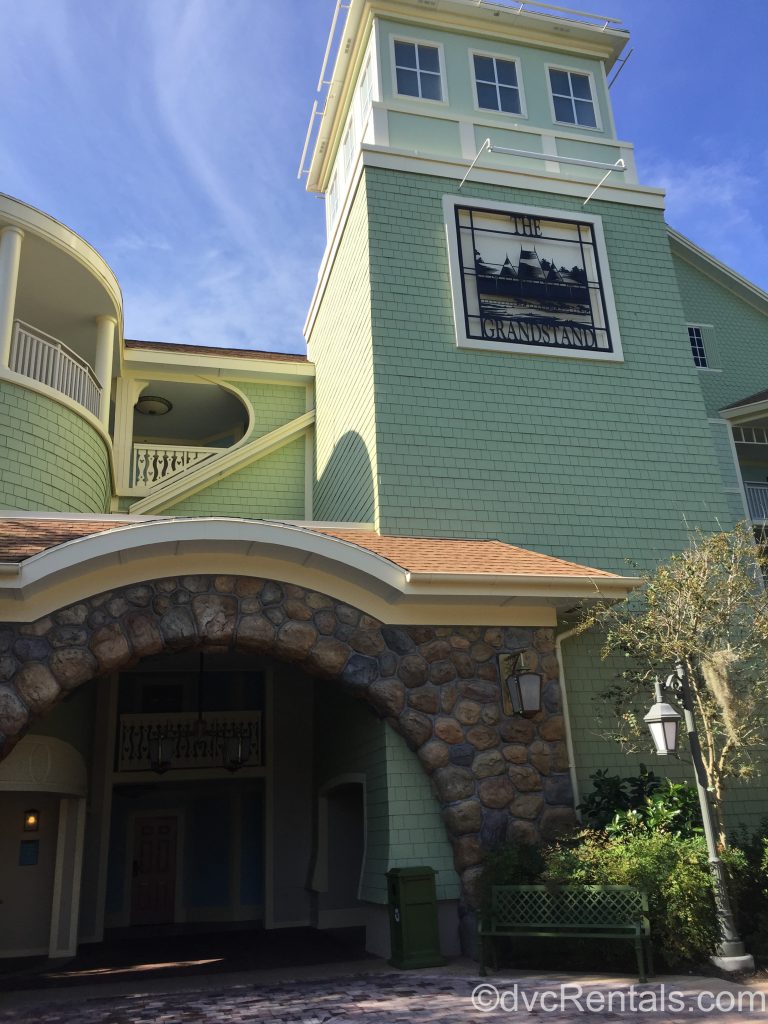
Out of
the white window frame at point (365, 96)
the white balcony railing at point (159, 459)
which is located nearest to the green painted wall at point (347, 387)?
the white window frame at point (365, 96)

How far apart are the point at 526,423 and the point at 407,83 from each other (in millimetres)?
6085

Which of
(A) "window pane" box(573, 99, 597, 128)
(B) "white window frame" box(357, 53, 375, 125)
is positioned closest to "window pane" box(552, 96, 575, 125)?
(A) "window pane" box(573, 99, 597, 128)

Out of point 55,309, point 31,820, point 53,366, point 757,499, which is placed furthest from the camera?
point 757,499

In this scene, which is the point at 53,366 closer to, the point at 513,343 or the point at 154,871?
the point at 513,343

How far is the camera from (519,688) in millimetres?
9016

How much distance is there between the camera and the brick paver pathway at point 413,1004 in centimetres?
629

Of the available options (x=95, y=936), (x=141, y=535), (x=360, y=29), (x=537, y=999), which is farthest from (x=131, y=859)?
(x=360, y=29)

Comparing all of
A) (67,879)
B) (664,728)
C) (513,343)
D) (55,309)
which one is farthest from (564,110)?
(67,879)

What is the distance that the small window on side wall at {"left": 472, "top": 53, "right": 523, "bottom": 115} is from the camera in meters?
13.9

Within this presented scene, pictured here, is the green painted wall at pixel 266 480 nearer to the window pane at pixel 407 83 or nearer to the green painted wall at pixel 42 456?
the green painted wall at pixel 42 456

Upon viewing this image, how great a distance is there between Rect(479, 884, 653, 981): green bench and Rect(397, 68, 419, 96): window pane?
38.0ft

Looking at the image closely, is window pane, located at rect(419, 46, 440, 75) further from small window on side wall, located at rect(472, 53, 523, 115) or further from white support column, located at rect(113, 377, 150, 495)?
white support column, located at rect(113, 377, 150, 495)

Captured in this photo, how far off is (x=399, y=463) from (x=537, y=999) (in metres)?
6.29

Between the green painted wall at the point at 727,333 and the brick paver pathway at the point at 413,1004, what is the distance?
41.8 ft
